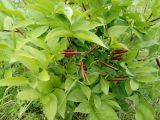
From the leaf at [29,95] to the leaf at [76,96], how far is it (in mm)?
137

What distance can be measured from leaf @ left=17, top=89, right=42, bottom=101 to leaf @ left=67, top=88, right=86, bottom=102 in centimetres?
14

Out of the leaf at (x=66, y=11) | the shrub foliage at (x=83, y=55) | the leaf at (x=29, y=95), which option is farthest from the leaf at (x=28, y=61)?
the leaf at (x=66, y=11)

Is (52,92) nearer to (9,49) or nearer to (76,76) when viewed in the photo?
(76,76)

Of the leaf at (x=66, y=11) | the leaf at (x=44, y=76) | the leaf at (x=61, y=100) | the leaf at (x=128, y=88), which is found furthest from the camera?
the leaf at (x=128, y=88)

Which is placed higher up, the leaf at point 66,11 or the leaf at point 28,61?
the leaf at point 66,11

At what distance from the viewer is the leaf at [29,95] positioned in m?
1.57

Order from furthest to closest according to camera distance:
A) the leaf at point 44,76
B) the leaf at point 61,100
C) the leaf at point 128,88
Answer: the leaf at point 128,88 → the leaf at point 61,100 → the leaf at point 44,76

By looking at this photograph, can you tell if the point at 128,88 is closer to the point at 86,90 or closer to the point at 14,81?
the point at 86,90

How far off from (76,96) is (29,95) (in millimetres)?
215

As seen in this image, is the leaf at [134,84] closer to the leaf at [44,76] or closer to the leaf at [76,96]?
the leaf at [76,96]

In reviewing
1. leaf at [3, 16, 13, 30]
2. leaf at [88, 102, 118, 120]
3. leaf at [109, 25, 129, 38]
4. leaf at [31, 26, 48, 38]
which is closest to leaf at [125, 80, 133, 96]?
leaf at [88, 102, 118, 120]

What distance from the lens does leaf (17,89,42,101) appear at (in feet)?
5.17

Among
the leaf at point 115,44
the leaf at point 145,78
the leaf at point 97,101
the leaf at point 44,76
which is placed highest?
the leaf at point 115,44

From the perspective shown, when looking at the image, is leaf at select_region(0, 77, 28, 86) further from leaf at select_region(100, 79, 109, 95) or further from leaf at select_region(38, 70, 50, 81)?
leaf at select_region(100, 79, 109, 95)
